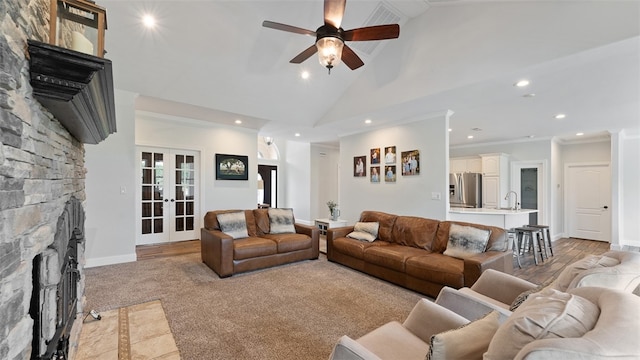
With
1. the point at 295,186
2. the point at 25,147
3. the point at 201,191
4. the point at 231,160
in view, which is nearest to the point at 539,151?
the point at 295,186

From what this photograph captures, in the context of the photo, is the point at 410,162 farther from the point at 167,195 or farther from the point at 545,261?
the point at 167,195

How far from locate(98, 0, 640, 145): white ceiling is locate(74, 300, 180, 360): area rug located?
→ 3.15 meters

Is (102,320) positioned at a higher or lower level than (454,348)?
lower

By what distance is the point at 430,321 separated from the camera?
157cm

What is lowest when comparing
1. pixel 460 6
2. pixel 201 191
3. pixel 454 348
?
pixel 454 348

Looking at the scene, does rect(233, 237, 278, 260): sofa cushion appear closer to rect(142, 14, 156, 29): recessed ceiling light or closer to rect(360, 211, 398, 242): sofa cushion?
rect(360, 211, 398, 242): sofa cushion

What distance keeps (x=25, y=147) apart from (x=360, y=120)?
15.8ft

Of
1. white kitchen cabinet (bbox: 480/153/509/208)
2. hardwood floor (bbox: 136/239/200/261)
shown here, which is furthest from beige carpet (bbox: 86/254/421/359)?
white kitchen cabinet (bbox: 480/153/509/208)

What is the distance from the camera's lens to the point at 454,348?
38.9 inches

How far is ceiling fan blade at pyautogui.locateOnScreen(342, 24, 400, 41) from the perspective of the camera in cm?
241

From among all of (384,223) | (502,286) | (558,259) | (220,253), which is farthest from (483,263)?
(558,259)

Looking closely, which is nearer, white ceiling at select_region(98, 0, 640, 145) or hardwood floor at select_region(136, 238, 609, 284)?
white ceiling at select_region(98, 0, 640, 145)

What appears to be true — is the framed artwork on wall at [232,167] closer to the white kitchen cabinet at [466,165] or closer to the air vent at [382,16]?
the air vent at [382,16]

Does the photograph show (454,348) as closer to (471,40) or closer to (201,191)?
(471,40)
